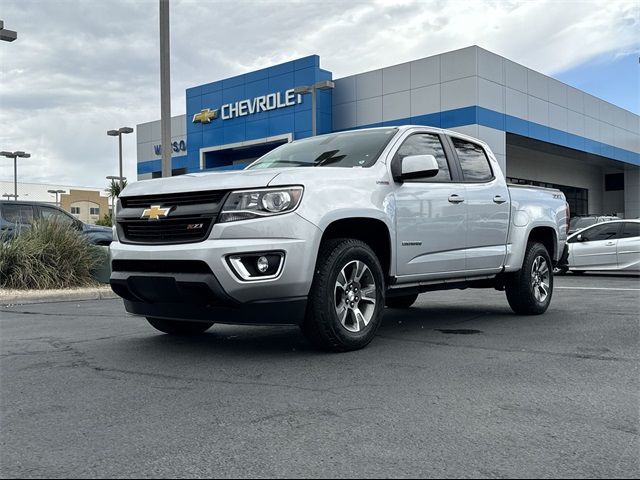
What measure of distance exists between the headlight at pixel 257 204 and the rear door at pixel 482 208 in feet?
7.89

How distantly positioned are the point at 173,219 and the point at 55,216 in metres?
8.43

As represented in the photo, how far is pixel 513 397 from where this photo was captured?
3.83 metres

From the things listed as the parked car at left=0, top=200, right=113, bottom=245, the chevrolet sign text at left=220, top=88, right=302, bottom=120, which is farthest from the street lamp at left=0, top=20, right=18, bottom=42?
the chevrolet sign text at left=220, top=88, right=302, bottom=120

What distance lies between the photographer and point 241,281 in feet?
15.1

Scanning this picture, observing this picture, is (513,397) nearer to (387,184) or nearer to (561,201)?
(387,184)

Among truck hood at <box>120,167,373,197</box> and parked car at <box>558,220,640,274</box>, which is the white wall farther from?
truck hood at <box>120,167,373,197</box>

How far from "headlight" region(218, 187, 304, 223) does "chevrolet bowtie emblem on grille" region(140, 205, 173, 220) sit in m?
0.54

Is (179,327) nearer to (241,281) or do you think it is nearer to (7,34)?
(241,281)

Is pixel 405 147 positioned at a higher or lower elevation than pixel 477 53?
lower

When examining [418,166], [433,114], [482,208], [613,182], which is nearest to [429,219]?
[418,166]

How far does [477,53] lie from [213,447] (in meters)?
25.7

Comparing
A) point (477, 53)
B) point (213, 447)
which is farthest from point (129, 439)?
point (477, 53)

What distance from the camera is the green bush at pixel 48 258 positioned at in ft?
35.7

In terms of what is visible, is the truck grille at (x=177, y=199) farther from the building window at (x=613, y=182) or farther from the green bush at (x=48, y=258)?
the building window at (x=613, y=182)
